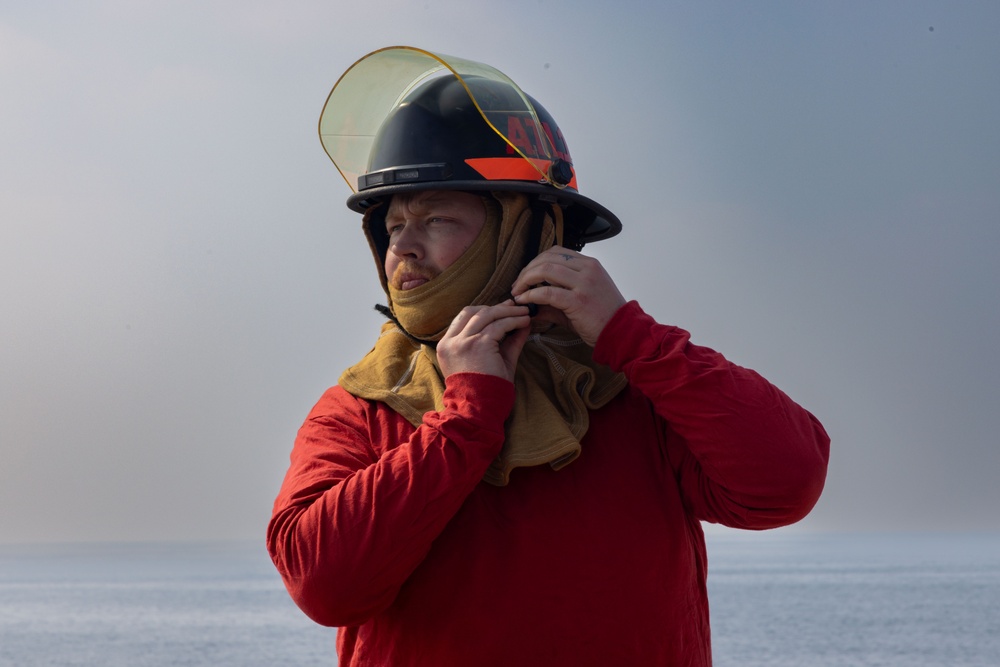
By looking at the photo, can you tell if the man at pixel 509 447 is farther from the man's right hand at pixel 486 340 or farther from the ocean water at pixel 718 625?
the ocean water at pixel 718 625

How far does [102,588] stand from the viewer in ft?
173

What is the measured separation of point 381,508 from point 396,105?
115 cm

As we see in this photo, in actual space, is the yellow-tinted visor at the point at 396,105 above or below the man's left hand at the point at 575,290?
above

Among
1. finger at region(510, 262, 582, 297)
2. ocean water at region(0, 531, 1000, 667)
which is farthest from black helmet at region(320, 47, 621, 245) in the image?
ocean water at region(0, 531, 1000, 667)

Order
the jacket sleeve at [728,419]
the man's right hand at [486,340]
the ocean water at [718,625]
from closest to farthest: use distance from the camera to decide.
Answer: the jacket sleeve at [728,419] → the man's right hand at [486,340] → the ocean water at [718,625]

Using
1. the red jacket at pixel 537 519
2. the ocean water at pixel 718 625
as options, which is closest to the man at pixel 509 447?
the red jacket at pixel 537 519

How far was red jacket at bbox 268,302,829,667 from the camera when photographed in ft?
7.09

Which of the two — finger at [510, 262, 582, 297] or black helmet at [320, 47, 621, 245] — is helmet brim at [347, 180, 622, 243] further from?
finger at [510, 262, 582, 297]

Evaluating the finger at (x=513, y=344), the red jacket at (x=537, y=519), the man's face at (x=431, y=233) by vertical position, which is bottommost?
the red jacket at (x=537, y=519)

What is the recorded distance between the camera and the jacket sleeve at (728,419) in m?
2.23

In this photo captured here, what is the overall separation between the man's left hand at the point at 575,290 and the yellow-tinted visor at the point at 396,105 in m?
0.28

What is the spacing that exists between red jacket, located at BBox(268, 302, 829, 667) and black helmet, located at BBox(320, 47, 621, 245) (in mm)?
457

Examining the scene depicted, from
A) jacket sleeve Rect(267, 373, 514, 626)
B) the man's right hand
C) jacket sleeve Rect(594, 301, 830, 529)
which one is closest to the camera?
jacket sleeve Rect(267, 373, 514, 626)

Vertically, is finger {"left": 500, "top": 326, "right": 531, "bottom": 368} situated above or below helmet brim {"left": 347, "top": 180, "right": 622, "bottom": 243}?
below
